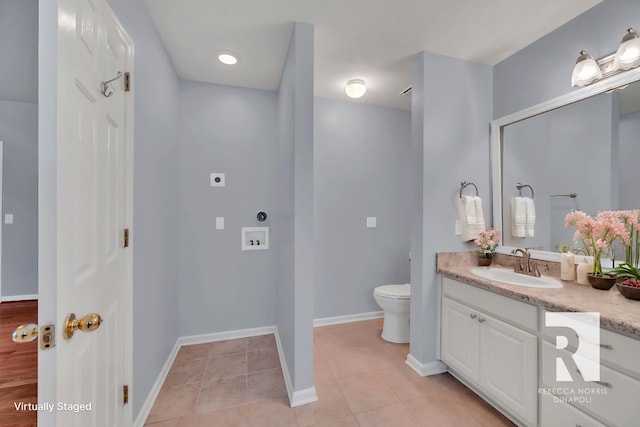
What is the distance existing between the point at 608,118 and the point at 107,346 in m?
2.96

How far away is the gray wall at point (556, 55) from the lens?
1440 millimetres

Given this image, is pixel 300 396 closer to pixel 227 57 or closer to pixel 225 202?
pixel 225 202

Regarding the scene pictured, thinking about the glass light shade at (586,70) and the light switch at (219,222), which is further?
the light switch at (219,222)

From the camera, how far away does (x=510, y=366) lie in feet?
4.63

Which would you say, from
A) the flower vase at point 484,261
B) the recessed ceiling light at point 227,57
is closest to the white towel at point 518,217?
Answer: the flower vase at point 484,261

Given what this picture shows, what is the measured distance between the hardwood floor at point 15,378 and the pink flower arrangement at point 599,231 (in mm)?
3272

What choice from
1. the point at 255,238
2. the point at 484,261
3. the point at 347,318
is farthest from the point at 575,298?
the point at 255,238

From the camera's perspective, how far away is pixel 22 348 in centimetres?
214

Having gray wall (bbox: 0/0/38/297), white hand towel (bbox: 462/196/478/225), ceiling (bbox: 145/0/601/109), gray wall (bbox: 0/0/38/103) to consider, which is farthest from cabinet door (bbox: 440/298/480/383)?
gray wall (bbox: 0/0/38/297)

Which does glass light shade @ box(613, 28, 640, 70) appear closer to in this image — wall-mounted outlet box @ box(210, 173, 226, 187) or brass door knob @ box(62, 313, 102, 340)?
brass door knob @ box(62, 313, 102, 340)

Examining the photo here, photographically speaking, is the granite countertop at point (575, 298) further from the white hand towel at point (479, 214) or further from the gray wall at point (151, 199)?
the gray wall at point (151, 199)

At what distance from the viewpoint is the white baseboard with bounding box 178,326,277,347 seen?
236 cm

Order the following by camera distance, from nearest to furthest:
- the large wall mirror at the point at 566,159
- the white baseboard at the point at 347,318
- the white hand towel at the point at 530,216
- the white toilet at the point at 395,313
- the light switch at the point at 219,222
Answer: the large wall mirror at the point at 566,159 < the white hand towel at the point at 530,216 < the white toilet at the point at 395,313 < the light switch at the point at 219,222 < the white baseboard at the point at 347,318

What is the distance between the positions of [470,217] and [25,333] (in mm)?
2409
